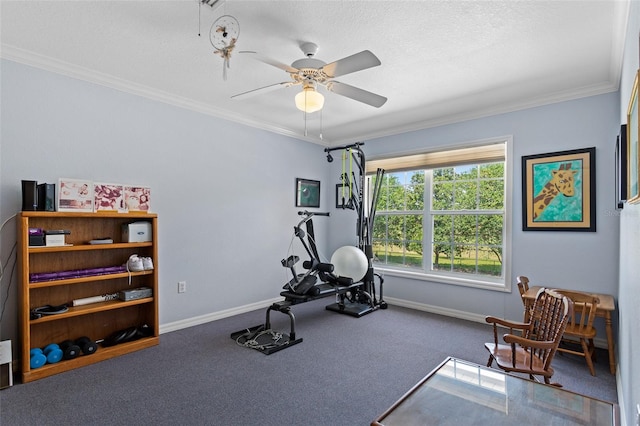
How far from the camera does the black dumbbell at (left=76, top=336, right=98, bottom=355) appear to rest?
2863mm

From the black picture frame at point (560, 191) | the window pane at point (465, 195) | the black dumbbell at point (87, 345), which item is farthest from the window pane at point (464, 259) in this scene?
the black dumbbell at point (87, 345)

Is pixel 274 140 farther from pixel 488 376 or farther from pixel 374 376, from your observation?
pixel 488 376

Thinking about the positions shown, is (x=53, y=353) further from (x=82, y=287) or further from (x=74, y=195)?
(x=74, y=195)

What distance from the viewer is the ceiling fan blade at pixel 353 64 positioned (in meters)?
2.15

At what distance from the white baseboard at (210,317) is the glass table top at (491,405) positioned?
309cm

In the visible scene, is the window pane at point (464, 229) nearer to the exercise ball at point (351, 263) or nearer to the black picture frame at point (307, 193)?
the exercise ball at point (351, 263)

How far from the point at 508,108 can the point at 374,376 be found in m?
3.36

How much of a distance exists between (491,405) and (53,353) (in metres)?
3.24

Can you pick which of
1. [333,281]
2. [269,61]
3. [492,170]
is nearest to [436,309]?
[333,281]

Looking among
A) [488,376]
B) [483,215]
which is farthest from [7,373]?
[483,215]

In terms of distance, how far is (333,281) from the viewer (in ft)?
14.6

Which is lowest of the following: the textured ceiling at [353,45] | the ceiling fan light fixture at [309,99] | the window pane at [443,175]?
the window pane at [443,175]

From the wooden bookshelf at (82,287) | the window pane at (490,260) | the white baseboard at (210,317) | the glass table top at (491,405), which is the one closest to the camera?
the glass table top at (491,405)

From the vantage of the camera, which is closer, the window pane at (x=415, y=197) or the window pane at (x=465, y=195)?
the window pane at (x=465, y=195)
